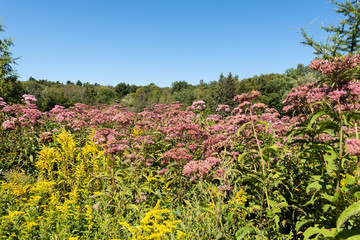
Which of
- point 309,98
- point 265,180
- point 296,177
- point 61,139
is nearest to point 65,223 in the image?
point 61,139

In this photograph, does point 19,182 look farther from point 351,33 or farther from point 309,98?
point 351,33

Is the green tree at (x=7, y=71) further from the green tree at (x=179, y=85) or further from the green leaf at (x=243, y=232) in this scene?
the green tree at (x=179, y=85)

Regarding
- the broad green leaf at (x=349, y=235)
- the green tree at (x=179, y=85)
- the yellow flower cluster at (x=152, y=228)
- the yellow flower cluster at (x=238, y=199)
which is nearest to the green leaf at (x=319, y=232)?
the broad green leaf at (x=349, y=235)

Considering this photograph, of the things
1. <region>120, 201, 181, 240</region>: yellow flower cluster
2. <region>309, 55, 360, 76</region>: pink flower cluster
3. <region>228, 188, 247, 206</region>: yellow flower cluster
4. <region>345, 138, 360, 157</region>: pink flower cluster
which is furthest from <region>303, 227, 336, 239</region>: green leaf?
<region>309, 55, 360, 76</region>: pink flower cluster

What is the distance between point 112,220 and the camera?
2.98m

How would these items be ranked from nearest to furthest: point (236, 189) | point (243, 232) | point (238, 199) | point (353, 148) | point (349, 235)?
point (349, 235) < point (353, 148) < point (243, 232) < point (238, 199) < point (236, 189)

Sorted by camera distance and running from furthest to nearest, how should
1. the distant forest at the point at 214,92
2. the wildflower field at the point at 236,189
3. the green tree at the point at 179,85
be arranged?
1. the green tree at the point at 179,85
2. the distant forest at the point at 214,92
3. the wildflower field at the point at 236,189

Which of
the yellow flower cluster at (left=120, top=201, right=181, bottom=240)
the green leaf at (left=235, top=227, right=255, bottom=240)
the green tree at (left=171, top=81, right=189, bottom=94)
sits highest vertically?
the green tree at (left=171, top=81, right=189, bottom=94)

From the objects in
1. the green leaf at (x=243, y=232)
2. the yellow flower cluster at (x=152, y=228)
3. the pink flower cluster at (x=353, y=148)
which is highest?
the pink flower cluster at (x=353, y=148)

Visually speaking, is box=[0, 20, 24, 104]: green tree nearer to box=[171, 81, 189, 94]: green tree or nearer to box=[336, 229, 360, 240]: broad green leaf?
box=[336, 229, 360, 240]: broad green leaf

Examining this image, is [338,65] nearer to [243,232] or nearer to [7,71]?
[243,232]

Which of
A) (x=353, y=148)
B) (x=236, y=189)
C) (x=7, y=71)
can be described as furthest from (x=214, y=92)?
(x=353, y=148)

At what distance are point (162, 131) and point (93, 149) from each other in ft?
5.94

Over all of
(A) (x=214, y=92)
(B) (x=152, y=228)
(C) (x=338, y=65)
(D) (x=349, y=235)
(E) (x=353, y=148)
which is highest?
(A) (x=214, y=92)
